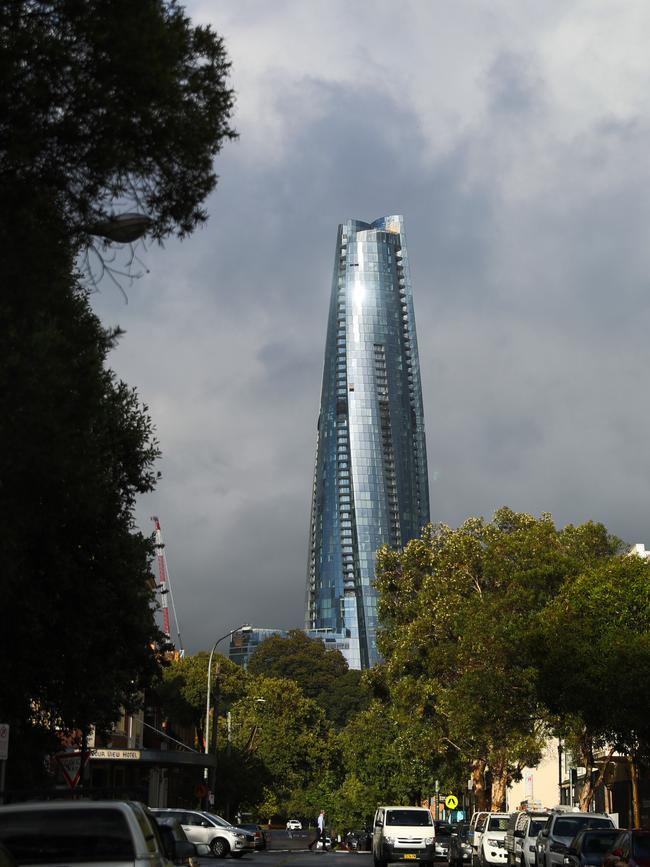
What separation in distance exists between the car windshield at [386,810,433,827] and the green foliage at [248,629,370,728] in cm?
11033

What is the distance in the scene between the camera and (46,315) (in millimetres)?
13656

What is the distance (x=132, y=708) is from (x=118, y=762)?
3353 cm

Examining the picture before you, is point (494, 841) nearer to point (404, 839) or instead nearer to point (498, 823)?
point (498, 823)

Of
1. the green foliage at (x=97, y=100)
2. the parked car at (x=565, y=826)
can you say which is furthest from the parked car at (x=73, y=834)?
the parked car at (x=565, y=826)

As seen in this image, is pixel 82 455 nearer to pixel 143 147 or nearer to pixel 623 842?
pixel 143 147

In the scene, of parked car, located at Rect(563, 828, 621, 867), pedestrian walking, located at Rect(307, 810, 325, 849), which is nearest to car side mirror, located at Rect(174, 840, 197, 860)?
parked car, located at Rect(563, 828, 621, 867)

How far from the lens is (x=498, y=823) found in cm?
4122

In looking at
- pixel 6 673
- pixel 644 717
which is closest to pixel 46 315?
pixel 6 673

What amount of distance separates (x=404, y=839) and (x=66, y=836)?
1062 inches

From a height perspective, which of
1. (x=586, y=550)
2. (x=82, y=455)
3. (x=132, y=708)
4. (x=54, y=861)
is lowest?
(x=54, y=861)

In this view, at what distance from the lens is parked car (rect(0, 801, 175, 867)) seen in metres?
10.7

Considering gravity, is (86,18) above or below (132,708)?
above

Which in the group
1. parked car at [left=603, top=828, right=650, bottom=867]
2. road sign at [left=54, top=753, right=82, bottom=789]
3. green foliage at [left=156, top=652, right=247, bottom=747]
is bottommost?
parked car at [left=603, top=828, right=650, bottom=867]

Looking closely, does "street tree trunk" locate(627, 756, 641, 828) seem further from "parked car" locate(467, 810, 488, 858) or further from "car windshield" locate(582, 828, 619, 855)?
"car windshield" locate(582, 828, 619, 855)
